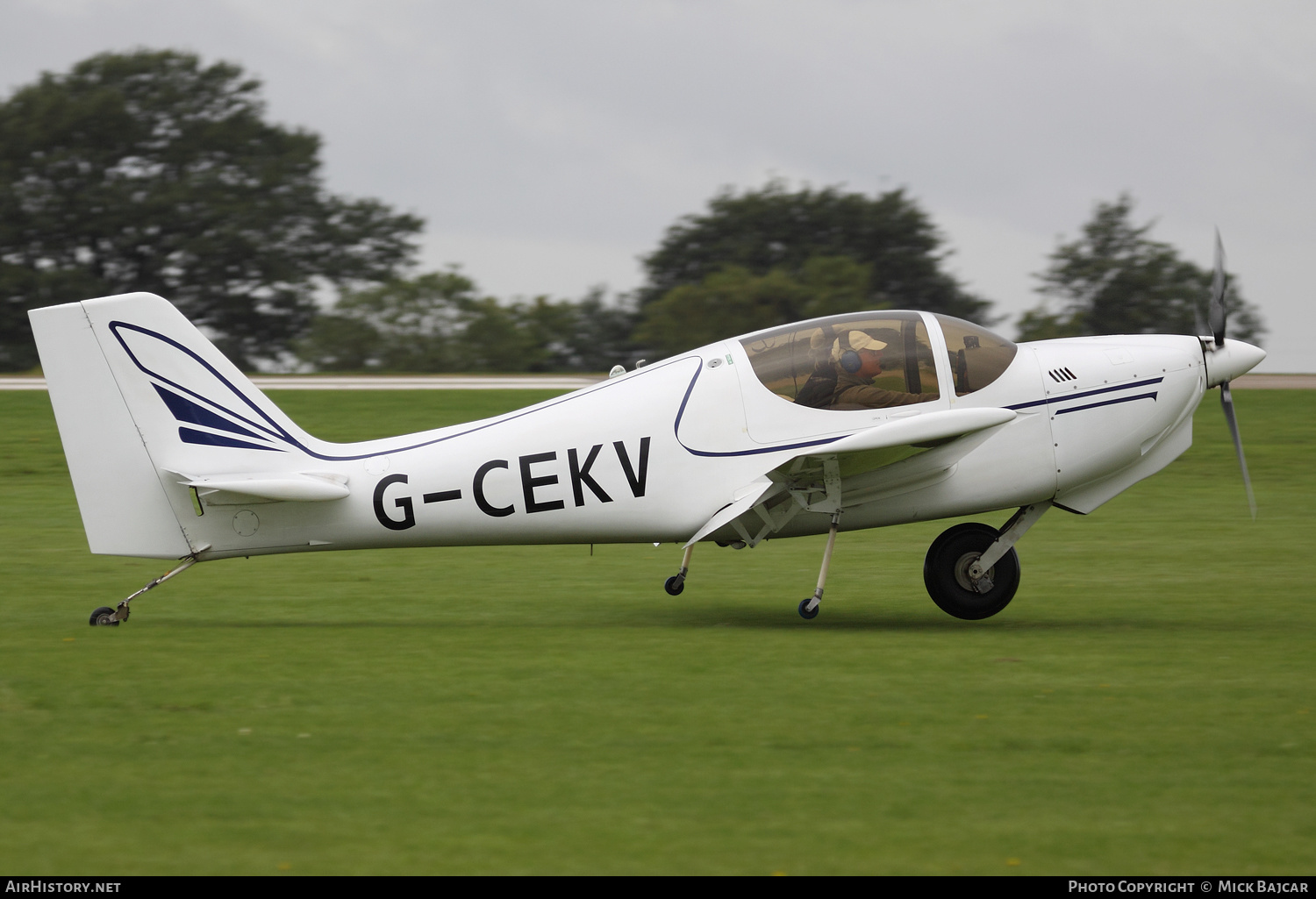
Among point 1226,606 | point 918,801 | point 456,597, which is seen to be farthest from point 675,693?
point 1226,606

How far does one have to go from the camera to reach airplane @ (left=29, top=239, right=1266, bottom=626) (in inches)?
411

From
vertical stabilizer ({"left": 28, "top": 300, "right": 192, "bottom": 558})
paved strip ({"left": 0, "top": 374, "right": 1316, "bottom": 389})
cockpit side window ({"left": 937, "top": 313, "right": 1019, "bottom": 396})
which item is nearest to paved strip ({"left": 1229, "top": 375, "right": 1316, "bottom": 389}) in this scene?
paved strip ({"left": 0, "top": 374, "right": 1316, "bottom": 389})

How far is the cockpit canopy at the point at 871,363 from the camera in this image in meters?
10.5

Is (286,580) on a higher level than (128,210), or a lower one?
lower

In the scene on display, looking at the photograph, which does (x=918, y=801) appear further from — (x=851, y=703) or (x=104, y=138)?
(x=104, y=138)

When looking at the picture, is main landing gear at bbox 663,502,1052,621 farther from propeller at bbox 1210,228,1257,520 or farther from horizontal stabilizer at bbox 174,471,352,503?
horizontal stabilizer at bbox 174,471,352,503

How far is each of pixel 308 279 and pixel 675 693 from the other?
47.8 meters

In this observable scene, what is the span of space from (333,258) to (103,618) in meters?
44.9

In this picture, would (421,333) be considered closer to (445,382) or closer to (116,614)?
(445,382)

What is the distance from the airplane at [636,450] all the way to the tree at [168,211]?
136 feet

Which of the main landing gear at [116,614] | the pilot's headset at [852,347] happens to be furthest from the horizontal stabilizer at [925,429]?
the main landing gear at [116,614]

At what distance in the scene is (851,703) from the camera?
26.0 feet

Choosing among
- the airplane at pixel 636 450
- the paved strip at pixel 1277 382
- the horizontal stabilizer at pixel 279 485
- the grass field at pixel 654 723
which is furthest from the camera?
the paved strip at pixel 1277 382

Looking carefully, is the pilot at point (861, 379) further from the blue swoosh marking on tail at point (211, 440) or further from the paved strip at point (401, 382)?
the paved strip at point (401, 382)
